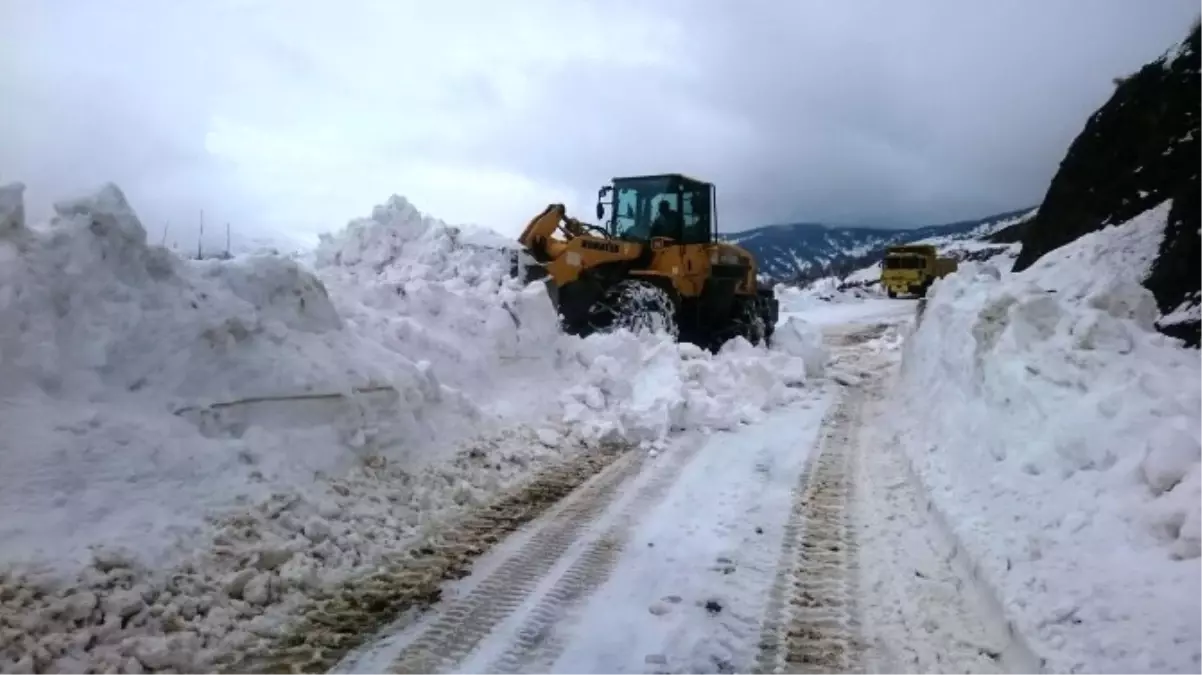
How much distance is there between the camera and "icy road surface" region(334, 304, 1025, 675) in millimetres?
3725

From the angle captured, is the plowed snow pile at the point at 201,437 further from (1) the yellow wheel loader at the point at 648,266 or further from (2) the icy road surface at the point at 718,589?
(1) the yellow wheel loader at the point at 648,266

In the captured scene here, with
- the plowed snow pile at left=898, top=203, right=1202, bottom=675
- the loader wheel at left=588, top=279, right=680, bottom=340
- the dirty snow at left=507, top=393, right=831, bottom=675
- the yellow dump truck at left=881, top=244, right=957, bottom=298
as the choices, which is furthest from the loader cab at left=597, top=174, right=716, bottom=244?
the yellow dump truck at left=881, top=244, right=957, bottom=298

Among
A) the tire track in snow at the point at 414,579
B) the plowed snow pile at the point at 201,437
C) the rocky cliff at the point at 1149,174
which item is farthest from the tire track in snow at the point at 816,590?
the rocky cliff at the point at 1149,174

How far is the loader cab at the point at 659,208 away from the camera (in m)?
13.9

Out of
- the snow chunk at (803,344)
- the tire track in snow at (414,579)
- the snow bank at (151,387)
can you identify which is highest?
the snow bank at (151,387)

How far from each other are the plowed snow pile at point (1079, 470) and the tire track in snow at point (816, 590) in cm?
70

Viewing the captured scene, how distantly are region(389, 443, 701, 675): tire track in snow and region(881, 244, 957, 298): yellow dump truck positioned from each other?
37.2 metres

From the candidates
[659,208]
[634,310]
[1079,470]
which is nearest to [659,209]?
[659,208]

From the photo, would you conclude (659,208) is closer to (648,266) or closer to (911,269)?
(648,266)

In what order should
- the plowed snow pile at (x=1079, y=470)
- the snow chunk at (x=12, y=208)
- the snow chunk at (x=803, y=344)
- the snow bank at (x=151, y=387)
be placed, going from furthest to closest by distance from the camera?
the snow chunk at (x=803, y=344), the snow chunk at (x=12, y=208), the snow bank at (x=151, y=387), the plowed snow pile at (x=1079, y=470)

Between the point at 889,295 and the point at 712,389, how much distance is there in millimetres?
34032

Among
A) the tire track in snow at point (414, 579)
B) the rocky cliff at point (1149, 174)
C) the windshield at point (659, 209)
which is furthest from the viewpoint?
the windshield at point (659, 209)

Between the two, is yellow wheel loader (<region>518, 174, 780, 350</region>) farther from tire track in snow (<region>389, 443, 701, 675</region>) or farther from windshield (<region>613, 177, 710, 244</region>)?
tire track in snow (<region>389, 443, 701, 675</region>)

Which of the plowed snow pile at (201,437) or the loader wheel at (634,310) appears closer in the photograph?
the plowed snow pile at (201,437)
